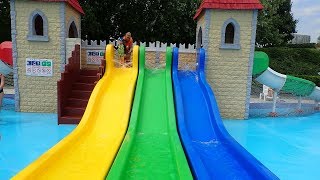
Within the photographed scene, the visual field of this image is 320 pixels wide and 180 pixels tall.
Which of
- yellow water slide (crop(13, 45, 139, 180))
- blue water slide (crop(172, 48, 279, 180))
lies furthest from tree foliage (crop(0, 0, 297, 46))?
yellow water slide (crop(13, 45, 139, 180))

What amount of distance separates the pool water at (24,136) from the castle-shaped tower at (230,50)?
15.7ft

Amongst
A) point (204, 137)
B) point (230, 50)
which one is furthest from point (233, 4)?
point (204, 137)

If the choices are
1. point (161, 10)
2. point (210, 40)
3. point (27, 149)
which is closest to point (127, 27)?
point (161, 10)

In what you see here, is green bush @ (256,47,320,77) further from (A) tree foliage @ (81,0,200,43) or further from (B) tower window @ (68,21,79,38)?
(B) tower window @ (68,21,79,38)

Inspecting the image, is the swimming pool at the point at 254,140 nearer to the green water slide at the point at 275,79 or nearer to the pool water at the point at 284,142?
the pool water at the point at 284,142

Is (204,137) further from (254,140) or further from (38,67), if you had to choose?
(38,67)

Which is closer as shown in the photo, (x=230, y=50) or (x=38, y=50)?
→ (x=38, y=50)

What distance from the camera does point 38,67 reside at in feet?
32.3

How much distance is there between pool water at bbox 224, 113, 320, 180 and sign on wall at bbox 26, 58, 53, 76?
5.81m

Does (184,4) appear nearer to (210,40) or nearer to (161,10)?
(161,10)

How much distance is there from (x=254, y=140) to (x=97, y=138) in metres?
4.11

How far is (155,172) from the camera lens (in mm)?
4141

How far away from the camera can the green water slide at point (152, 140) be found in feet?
13.3

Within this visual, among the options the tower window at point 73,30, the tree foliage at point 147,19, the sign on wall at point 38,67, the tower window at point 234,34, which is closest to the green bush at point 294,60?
the tree foliage at point 147,19
